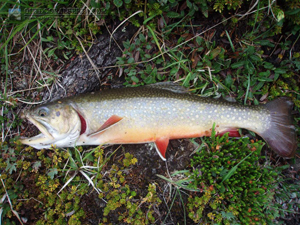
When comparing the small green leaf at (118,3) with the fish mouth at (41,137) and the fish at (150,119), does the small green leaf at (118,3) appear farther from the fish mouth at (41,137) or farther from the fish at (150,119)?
the fish mouth at (41,137)

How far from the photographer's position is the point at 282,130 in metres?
2.76

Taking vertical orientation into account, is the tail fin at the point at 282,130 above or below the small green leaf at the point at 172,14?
below

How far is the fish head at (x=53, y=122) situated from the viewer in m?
2.65

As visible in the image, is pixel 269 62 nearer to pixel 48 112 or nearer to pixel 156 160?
pixel 156 160

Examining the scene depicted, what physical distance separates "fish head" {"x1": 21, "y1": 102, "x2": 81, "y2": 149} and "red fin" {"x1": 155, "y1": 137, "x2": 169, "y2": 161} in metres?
1.19

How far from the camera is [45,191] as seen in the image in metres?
2.76

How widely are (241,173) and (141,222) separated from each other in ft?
5.17

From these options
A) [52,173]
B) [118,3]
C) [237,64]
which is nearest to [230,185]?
[237,64]

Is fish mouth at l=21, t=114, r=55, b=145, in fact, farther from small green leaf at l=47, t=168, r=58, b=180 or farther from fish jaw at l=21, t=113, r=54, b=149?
small green leaf at l=47, t=168, r=58, b=180

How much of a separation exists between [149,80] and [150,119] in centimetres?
66

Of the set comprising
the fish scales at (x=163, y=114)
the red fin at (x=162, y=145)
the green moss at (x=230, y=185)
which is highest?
the fish scales at (x=163, y=114)

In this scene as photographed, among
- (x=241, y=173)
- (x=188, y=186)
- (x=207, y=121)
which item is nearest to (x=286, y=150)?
(x=241, y=173)

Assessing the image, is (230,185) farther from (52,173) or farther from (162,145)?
(52,173)

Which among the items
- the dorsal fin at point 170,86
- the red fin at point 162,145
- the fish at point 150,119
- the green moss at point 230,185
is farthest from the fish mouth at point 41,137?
the green moss at point 230,185
